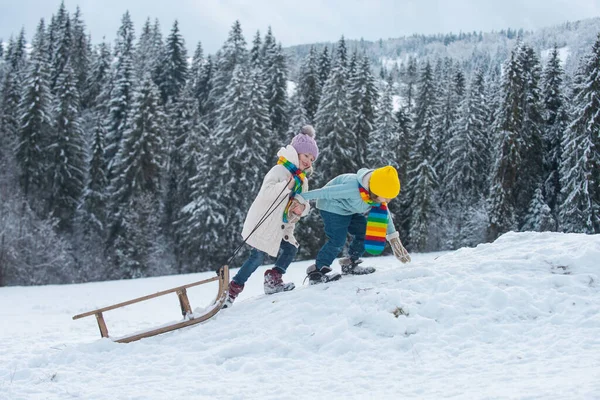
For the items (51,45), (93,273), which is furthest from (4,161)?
(51,45)

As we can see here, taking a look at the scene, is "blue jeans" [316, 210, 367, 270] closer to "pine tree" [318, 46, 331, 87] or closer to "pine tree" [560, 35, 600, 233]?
"pine tree" [560, 35, 600, 233]

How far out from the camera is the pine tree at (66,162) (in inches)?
1528

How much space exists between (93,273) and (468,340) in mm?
35502

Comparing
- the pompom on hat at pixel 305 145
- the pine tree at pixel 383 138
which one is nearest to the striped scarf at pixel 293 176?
the pompom on hat at pixel 305 145

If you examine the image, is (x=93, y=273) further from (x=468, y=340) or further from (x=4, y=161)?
(x=468, y=340)

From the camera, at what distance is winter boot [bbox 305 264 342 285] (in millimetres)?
6832

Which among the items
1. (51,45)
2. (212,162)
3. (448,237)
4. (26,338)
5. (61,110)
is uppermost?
(51,45)

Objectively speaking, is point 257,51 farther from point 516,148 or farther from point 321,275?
point 321,275

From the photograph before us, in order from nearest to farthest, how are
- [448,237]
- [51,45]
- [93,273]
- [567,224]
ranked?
[567,224] → [93,273] → [448,237] → [51,45]

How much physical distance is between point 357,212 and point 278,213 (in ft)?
3.55

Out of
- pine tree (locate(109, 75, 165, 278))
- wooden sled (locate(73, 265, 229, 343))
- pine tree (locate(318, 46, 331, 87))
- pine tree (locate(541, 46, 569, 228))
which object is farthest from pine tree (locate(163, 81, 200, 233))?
wooden sled (locate(73, 265, 229, 343))

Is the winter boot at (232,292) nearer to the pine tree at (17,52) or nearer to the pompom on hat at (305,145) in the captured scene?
the pompom on hat at (305,145)

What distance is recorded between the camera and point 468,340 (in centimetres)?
495

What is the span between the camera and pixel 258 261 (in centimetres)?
684
